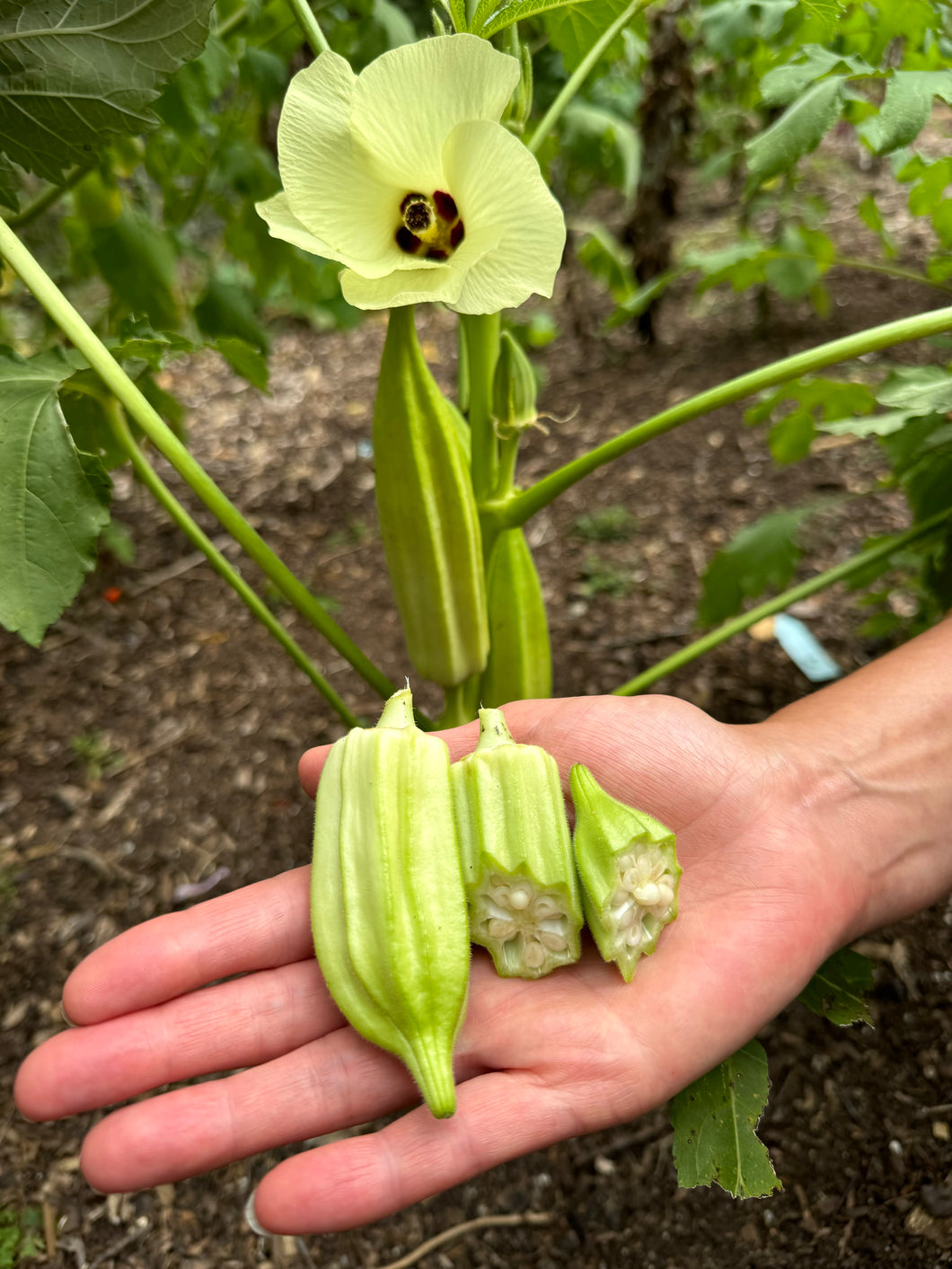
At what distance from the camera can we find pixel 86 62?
1094 mm

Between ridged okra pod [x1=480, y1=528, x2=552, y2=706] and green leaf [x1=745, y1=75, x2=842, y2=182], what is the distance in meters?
0.57

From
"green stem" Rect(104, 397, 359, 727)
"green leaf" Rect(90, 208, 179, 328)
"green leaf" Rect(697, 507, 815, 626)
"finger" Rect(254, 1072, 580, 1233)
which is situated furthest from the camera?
"green leaf" Rect(90, 208, 179, 328)

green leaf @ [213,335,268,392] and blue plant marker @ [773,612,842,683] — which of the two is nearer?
green leaf @ [213,335,268,392]

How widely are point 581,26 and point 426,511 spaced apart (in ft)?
2.33

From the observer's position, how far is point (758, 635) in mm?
2094

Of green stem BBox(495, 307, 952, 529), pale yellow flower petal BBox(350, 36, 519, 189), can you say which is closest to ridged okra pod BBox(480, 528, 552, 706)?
green stem BBox(495, 307, 952, 529)

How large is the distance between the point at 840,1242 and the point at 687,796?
58cm

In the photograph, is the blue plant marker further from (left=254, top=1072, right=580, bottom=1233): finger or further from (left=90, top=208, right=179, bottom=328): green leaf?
(left=90, top=208, right=179, bottom=328): green leaf

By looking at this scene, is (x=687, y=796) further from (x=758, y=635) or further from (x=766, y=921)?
(x=758, y=635)

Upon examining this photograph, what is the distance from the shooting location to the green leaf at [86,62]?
1065 mm

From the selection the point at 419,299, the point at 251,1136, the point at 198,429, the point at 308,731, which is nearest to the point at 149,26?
the point at 419,299

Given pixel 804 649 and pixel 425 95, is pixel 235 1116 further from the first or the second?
pixel 804 649

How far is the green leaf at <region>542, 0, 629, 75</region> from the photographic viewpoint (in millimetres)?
1301

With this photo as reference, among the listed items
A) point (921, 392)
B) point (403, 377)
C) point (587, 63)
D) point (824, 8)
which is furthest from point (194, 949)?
point (824, 8)
